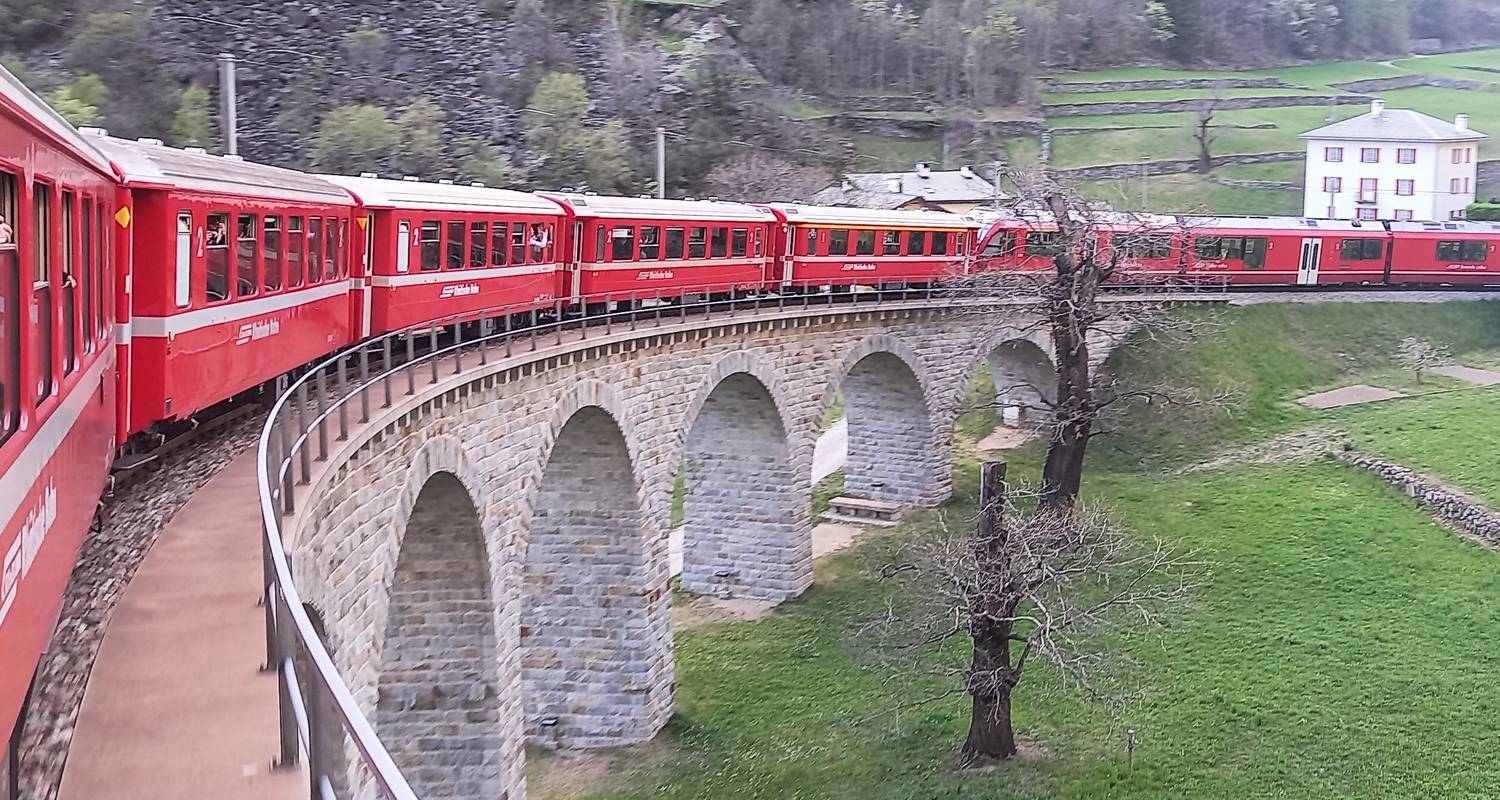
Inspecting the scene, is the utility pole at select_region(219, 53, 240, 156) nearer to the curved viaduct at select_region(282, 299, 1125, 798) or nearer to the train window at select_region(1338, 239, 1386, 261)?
the curved viaduct at select_region(282, 299, 1125, 798)

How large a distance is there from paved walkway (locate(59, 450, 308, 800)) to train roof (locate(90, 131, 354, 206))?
254cm

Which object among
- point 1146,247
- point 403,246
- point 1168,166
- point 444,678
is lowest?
point 444,678

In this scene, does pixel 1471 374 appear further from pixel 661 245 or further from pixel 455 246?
pixel 455 246

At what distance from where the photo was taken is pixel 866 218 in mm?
31078

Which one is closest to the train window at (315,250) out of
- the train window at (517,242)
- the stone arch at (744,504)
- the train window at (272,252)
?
the train window at (272,252)

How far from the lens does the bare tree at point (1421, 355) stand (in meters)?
38.7

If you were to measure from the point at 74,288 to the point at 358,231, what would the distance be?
9154 mm

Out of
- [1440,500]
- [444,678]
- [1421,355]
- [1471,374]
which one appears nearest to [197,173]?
[444,678]

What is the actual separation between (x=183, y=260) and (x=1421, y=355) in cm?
3616

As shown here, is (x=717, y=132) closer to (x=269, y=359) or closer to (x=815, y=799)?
(x=815, y=799)

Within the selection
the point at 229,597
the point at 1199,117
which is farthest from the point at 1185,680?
the point at 1199,117

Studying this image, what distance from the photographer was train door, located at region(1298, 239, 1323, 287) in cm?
4053

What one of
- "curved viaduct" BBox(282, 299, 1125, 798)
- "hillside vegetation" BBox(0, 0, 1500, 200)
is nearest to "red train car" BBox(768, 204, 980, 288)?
"curved viaduct" BBox(282, 299, 1125, 798)

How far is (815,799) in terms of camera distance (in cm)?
1994
